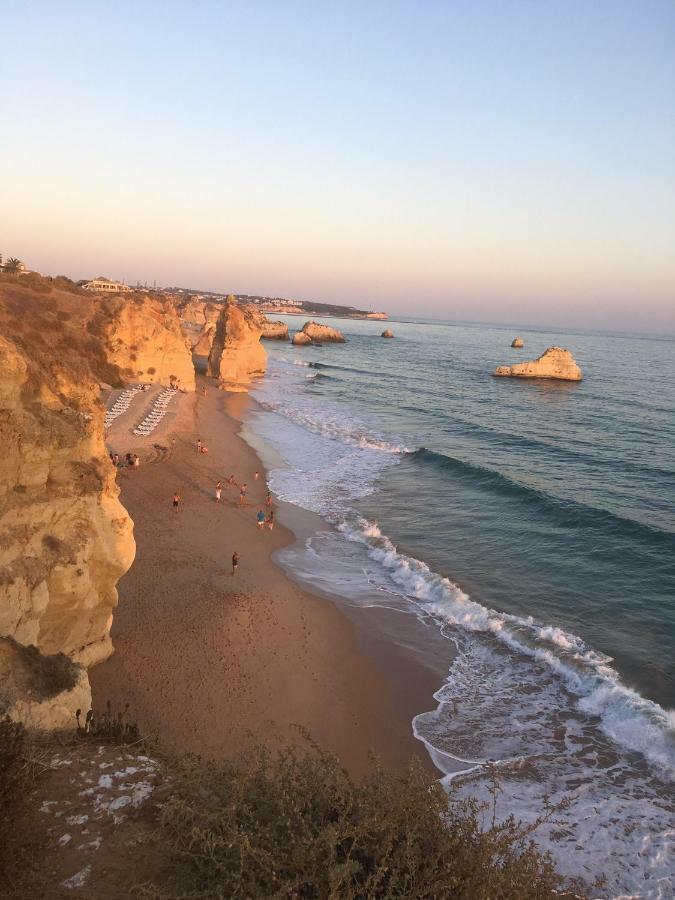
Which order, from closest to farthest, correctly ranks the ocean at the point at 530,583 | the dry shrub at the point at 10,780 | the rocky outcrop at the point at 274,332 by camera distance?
the dry shrub at the point at 10,780 < the ocean at the point at 530,583 < the rocky outcrop at the point at 274,332

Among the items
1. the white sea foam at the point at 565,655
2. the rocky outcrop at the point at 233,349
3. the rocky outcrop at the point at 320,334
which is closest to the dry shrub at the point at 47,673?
the white sea foam at the point at 565,655

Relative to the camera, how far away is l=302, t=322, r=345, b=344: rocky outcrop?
11281 centimetres

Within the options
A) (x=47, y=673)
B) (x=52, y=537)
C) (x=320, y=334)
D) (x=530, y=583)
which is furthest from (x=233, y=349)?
(x=320, y=334)

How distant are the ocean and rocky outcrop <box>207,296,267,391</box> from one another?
36.8ft

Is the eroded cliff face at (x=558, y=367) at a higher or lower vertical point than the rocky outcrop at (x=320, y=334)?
lower

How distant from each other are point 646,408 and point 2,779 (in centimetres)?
5619

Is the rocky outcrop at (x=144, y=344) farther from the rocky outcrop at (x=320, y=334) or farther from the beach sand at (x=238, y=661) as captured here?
the rocky outcrop at (x=320, y=334)

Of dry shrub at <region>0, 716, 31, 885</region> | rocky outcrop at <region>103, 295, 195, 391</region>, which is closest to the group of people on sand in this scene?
rocky outcrop at <region>103, 295, 195, 391</region>

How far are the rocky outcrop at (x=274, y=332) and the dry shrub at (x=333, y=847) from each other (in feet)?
364

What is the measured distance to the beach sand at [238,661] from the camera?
10750 millimetres

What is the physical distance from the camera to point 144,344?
40188 millimetres

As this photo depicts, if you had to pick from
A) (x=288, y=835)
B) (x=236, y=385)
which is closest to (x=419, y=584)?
(x=288, y=835)

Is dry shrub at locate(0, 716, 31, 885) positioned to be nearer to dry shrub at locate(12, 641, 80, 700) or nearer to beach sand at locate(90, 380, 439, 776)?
dry shrub at locate(12, 641, 80, 700)

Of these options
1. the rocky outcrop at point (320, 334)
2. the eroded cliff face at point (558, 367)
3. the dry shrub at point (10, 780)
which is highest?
the rocky outcrop at point (320, 334)
